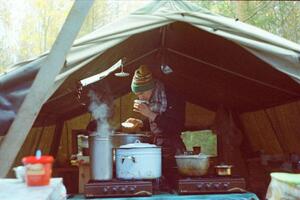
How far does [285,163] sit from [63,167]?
10.5 feet

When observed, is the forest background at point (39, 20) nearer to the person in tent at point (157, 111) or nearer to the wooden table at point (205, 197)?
the person in tent at point (157, 111)

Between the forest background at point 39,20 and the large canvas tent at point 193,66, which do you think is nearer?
the large canvas tent at point 193,66

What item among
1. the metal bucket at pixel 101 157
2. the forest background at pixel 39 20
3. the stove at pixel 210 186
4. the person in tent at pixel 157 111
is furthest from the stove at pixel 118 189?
the forest background at pixel 39 20

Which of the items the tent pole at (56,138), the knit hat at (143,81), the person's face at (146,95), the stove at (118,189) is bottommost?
the stove at (118,189)

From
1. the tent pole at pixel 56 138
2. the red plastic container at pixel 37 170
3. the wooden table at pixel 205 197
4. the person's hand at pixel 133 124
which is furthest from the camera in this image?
the tent pole at pixel 56 138

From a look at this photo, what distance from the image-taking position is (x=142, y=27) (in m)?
3.57

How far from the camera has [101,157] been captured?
3.82m

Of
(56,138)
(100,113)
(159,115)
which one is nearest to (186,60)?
(159,115)

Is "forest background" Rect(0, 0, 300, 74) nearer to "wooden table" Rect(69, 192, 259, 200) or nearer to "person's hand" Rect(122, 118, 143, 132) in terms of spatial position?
"person's hand" Rect(122, 118, 143, 132)

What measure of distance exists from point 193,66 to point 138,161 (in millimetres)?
2145

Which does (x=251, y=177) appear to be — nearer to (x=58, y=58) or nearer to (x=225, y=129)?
(x=225, y=129)

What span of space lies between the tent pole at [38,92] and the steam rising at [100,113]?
1.17m

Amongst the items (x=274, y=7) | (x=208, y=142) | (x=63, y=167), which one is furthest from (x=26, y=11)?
(x=63, y=167)

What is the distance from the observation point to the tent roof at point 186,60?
338cm
